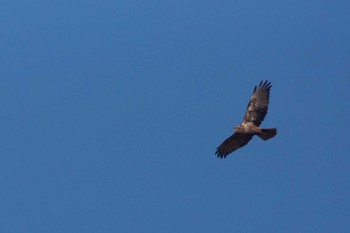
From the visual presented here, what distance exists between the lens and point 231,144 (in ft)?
82.4

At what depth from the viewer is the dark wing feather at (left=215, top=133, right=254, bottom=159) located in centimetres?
2468

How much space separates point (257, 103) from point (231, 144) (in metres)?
1.93

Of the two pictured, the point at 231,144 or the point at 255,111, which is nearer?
the point at 255,111

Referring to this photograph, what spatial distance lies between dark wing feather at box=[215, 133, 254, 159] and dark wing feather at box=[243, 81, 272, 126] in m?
0.94

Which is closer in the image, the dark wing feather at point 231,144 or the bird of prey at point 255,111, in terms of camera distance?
the bird of prey at point 255,111

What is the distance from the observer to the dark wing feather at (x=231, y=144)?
81.0 ft

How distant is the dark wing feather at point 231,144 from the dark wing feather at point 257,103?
3.07ft

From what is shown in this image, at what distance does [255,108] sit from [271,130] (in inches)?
57.0

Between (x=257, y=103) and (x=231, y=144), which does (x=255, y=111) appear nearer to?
(x=257, y=103)

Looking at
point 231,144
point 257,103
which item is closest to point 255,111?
point 257,103

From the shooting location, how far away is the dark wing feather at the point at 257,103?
78.0ft

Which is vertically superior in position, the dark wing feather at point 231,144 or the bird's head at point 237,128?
the dark wing feather at point 231,144

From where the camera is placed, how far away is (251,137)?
2419 centimetres

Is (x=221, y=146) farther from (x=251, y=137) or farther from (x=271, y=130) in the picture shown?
(x=271, y=130)
